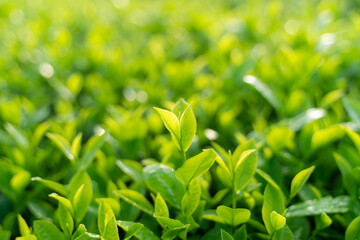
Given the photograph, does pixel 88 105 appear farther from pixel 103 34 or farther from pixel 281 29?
pixel 281 29

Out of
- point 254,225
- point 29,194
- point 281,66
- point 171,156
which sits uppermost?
point 281,66

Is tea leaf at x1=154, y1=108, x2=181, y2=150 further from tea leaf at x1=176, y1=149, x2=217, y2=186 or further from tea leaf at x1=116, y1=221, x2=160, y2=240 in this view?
tea leaf at x1=116, y1=221, x2=160, y2=240

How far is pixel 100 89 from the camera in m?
2.46

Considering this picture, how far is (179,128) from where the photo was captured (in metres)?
1.30

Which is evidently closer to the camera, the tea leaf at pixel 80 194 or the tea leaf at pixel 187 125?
the tea leaf at pixel 187 125

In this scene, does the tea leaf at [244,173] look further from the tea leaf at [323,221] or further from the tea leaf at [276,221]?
the tea leaf at [323,221]

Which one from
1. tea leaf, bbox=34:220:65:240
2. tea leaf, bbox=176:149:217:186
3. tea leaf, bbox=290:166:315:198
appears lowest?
tea leaf, bbox=34:220:65:240

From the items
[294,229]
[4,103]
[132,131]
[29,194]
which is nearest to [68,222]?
[29,194]

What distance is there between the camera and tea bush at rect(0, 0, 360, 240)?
1.41 metres

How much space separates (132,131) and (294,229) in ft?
2.78

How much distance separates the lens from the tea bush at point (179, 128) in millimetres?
1414

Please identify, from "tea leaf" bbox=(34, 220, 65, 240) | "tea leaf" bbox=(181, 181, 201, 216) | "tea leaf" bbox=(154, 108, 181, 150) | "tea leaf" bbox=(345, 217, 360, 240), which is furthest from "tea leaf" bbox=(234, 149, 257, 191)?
"tea leaf" bbox=(34, 220, 65, 240)

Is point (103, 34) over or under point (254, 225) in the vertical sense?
over

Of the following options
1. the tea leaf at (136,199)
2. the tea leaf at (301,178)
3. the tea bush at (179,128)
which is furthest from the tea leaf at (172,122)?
the tea leaf at (301,178)
